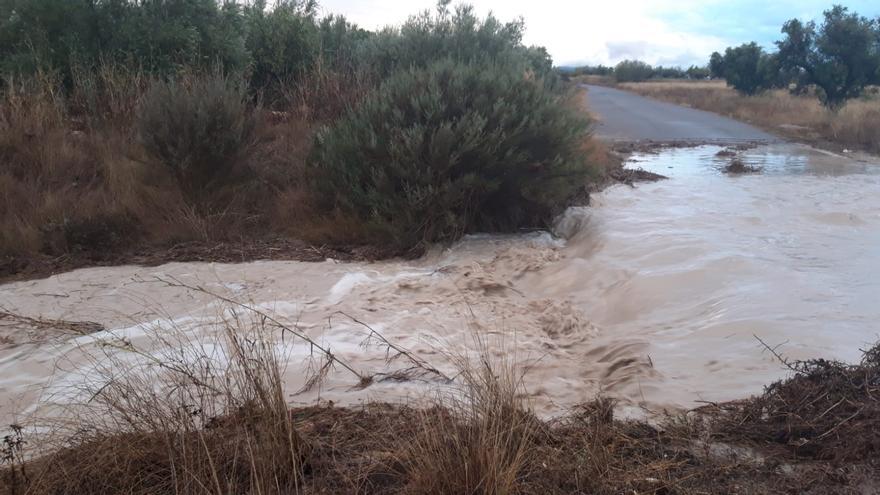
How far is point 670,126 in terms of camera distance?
26844 mm

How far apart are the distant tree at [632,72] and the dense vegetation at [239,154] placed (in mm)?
76849

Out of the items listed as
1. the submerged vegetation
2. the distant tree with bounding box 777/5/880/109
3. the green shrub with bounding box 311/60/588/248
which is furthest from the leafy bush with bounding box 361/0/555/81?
the distant tree with bounding box 777/5/880/109

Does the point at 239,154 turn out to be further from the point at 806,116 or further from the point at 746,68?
the point at 746,68

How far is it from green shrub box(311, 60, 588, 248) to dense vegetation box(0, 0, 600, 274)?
23 mm

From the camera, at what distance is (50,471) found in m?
3.50

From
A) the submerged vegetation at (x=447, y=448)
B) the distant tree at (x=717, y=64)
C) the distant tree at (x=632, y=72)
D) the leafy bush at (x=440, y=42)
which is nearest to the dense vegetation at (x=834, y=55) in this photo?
the distant tree at (x=717, y=64)

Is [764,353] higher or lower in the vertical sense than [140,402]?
lower

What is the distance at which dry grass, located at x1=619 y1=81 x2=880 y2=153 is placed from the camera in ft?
71.3

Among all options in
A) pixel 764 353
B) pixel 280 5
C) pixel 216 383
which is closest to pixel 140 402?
pixel 216 383

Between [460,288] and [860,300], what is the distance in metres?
3.97

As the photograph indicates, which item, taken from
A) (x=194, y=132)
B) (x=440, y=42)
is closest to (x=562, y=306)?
(x=194, y=132)

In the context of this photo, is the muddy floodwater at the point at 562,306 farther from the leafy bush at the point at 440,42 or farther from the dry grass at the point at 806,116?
the dry grass at the point at 806,116

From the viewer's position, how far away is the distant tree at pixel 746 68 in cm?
4328

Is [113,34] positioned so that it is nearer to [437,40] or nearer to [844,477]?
[437,40]
